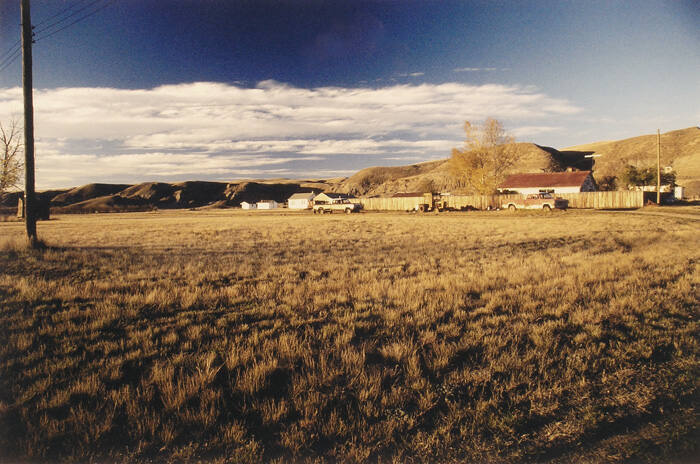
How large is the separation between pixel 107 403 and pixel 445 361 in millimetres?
3721

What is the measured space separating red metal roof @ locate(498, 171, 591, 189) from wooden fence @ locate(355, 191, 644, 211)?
34.7ft

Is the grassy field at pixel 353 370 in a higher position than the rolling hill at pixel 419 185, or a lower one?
lower

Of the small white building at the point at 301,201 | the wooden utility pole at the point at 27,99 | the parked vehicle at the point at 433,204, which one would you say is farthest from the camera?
the small white building at the point at 301,201

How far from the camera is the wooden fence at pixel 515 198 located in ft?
154

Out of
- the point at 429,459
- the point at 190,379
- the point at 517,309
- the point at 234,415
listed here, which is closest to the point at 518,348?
the point at 517,309

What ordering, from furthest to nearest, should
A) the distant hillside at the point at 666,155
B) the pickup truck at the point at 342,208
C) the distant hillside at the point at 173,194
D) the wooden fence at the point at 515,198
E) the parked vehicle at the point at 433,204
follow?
the distant hillside at the point at 173,194, the distant hillside at the point at 666,155, the pickup truck at the point at 342,208, the parked vehicle at the point at 433,204, the wooden fence at the point at 515,198

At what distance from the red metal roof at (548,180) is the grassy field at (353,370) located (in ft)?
200

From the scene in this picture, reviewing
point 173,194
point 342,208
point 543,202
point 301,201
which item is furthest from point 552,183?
point 173,194

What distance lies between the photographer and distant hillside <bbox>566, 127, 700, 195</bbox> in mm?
92244

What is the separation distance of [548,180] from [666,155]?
267 feet

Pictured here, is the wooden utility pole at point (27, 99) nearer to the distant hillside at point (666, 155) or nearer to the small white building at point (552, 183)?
the small white building at point (552, 183)

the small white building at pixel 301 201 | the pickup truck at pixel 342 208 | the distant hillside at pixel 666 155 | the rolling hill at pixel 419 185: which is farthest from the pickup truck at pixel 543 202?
the small white building at pixel 301 201

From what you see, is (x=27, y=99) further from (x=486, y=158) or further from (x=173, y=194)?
(x=173, y=194)

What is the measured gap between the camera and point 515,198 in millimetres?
49406
